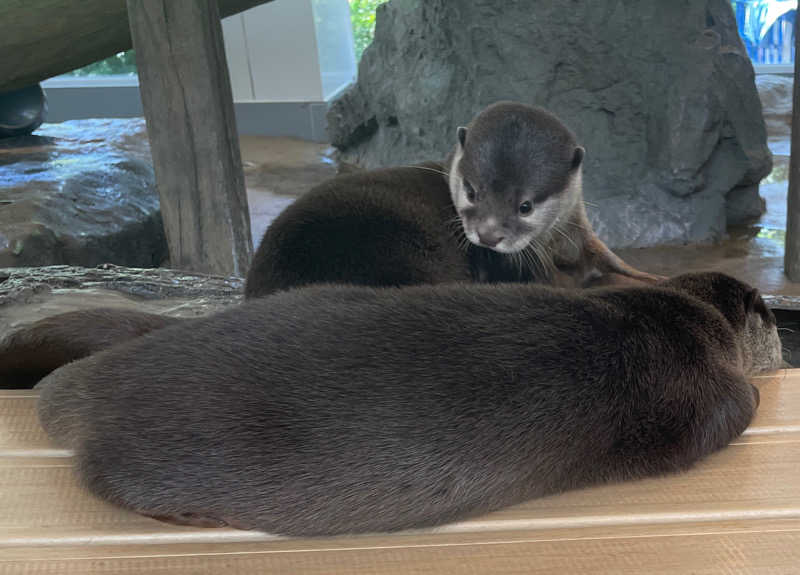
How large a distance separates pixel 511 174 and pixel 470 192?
0.12 meters

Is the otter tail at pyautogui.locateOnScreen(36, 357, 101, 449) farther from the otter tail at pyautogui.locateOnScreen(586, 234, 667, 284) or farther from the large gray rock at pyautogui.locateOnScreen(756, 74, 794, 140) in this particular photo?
the large gray rock at pyautogui.locateOnScreen(756, 74, 794, 140)

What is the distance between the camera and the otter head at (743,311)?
1569 mm

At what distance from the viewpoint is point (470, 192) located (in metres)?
2.13

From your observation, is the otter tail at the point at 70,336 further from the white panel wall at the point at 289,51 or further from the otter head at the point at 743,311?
the white panel wall at the point at 289,51

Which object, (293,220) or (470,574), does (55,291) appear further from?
(470,574)

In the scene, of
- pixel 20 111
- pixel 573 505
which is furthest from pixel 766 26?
pixel 573 505

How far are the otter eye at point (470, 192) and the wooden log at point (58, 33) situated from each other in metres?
2.23

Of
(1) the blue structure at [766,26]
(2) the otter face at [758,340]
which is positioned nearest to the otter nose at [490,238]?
(2) the otter face at [758,340]

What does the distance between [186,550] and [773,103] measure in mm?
8176

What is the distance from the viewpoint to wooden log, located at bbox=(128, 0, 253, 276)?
118 inches

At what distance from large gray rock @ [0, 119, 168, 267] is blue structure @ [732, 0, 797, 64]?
4.96m

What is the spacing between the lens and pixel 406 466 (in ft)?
3.59

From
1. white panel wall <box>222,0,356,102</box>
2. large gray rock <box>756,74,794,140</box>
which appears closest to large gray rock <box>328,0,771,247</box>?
large gray rock <box>756,74,794,140</box>

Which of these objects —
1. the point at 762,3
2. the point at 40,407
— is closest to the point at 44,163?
the point at 40,407
